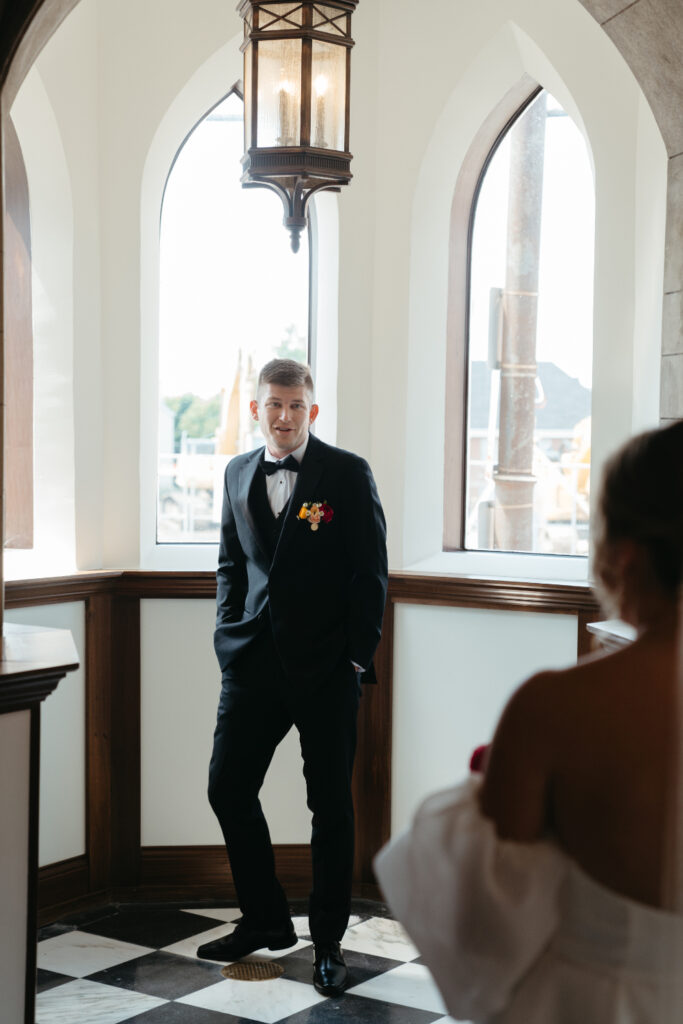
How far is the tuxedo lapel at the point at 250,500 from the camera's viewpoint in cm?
320

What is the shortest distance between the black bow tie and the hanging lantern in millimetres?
709

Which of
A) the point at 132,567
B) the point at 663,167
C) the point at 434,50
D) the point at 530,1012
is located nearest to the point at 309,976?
the point at 132,567

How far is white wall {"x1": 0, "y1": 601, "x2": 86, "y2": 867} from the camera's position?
363 centimetres

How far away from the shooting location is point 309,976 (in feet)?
10.5

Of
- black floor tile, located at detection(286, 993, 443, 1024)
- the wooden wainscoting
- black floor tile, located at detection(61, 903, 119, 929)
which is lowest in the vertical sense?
black floor tile, located at detection(61, 903, 119, 929)

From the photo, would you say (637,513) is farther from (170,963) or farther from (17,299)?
(17,299)

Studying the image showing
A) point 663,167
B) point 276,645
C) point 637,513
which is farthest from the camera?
point 663,167

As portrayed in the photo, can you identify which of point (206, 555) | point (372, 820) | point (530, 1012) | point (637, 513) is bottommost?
point (372, 820)

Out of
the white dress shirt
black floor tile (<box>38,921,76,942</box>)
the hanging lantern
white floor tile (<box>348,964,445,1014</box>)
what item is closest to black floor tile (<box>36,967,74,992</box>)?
black floor tile (<box>38,921,76,942</box>)

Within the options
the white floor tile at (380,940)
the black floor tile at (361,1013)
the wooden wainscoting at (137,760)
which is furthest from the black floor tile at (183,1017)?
the wooden wainscoting at (137,760)

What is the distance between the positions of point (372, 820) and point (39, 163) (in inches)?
96.3

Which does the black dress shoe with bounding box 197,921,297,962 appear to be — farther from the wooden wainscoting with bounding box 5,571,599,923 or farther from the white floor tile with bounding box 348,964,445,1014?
the wooden wainscoting with bounding box 5,571,599,923

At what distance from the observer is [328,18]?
2795 millimetres

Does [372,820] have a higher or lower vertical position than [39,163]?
lower
